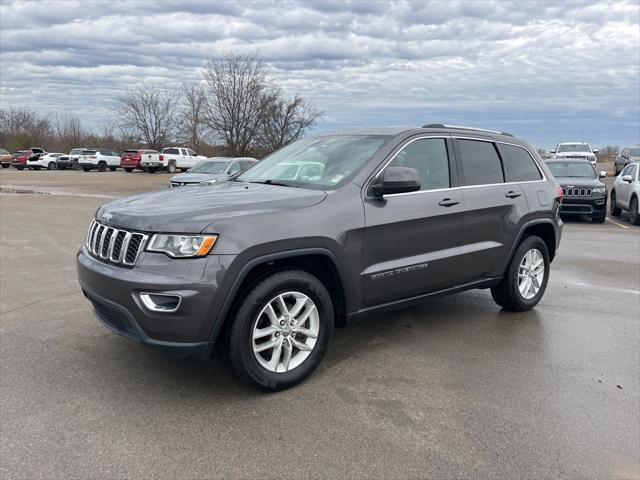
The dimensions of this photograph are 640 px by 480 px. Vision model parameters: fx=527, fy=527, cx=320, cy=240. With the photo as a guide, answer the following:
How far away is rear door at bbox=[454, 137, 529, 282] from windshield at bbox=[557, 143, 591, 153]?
23525mm

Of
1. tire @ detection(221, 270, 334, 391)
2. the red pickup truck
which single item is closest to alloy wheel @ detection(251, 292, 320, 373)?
tire @ detection(221, 270, 334, 391)

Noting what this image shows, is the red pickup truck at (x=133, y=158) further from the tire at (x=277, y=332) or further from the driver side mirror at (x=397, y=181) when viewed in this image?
the tire at (x=277, y=332)

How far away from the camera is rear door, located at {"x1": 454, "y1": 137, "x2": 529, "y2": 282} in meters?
4.65

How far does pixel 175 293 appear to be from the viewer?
307cm

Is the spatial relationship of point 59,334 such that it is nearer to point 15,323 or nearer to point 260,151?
point 15,323

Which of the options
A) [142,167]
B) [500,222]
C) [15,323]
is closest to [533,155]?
[500,222]

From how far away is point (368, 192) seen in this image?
3885 millimetres

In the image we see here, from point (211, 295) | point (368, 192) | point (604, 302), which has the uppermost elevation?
point (368, 192)

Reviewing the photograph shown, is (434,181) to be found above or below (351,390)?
above

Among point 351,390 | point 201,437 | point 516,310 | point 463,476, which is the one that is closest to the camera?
point 463,476

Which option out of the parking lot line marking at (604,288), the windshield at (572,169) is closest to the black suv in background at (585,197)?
the windshield at (572,169)

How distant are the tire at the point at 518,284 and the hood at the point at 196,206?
7.98 ft

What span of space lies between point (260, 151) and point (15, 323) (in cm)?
4376

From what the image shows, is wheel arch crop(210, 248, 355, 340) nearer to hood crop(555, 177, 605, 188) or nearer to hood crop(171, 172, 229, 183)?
hood crop(555, 177, 605, 188)
